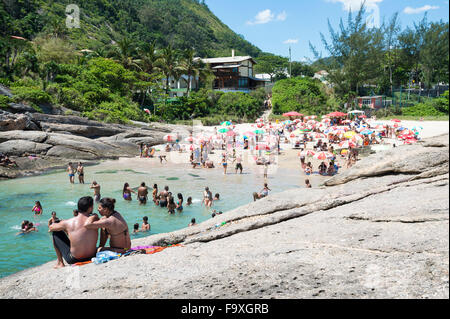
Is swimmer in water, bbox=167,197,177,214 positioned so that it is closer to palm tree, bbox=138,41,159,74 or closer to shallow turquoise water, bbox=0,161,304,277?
shallow turquoise water, bbox=0,161,304,277

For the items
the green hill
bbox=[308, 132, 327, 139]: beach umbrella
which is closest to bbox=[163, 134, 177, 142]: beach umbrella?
bbox=[308, 132, 327, 139]: beach umbrella

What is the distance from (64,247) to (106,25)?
89791mm

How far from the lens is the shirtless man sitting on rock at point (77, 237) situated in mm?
5223

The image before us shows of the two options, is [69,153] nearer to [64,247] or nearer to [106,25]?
[64,247]

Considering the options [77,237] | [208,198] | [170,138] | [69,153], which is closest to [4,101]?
[69,153]

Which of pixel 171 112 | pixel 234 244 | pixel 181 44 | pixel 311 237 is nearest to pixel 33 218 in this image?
pixel 234 244

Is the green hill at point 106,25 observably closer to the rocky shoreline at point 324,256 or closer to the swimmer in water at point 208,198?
the swimmer in water at point 208,198

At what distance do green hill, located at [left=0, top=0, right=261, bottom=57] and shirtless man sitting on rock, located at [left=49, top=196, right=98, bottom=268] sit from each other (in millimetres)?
45750

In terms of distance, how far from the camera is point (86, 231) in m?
5.24

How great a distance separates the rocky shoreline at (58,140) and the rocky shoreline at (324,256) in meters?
19.3

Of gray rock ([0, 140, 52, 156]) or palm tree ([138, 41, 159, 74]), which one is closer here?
gray rock ([0, 140, 52, 156])

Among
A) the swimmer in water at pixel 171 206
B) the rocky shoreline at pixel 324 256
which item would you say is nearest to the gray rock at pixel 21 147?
the swimmer in water at pixel 171 206

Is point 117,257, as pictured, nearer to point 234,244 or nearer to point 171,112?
point 234,244

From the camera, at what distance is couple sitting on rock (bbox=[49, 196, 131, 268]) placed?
5207 millimetres
